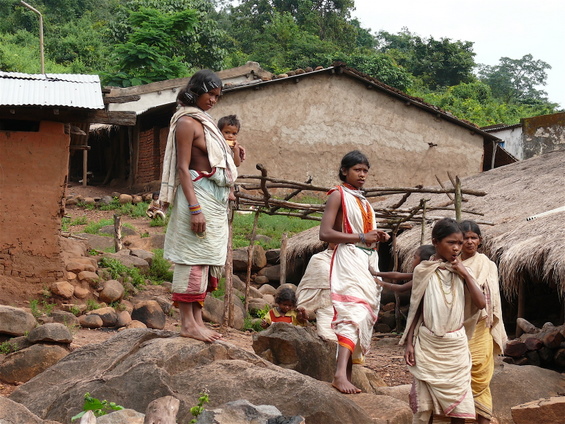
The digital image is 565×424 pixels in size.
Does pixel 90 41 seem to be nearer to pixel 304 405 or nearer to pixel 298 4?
pixel 298 4

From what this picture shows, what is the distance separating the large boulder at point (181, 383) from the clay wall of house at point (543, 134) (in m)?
14.4

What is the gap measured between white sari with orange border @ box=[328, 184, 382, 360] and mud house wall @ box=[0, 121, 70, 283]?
553 centimetres

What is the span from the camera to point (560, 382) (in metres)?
8.31

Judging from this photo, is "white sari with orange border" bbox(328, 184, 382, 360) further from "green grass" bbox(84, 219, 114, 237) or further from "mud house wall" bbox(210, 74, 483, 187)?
"mud house wall" bbox(210, 74, 483, 187)

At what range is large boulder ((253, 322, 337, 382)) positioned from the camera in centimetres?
626

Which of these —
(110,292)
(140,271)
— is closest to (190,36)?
(140,271)

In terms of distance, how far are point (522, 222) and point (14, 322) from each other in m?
6.81

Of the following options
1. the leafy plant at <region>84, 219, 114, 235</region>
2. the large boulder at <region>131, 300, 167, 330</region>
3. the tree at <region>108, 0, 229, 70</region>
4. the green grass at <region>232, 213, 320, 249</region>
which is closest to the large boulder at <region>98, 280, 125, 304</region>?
the large boulder at <region>131, 300, 167, 330</region>

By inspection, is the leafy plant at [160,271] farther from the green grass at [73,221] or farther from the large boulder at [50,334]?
the green grass at [73,221]

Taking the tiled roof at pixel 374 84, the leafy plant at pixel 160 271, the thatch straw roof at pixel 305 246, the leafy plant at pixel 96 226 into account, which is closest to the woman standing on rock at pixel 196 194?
the leafy plant at pixel 160 271

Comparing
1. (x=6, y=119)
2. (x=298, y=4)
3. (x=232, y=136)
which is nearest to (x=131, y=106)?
(x=6, y=119)

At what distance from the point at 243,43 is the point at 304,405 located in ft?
110

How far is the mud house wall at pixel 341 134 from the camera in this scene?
19.6 meters

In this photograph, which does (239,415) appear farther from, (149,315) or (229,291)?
(229,291)
